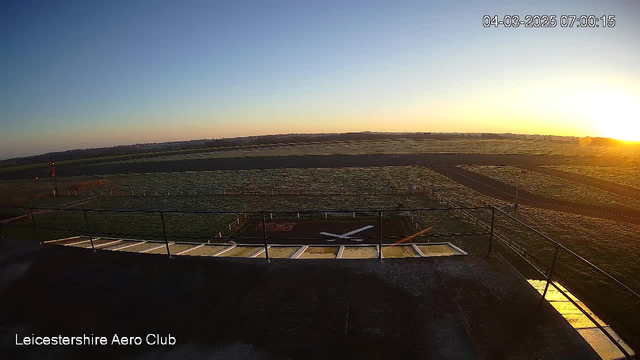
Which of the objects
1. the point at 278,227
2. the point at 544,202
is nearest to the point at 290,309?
the point at 278,227

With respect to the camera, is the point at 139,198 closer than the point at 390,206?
No

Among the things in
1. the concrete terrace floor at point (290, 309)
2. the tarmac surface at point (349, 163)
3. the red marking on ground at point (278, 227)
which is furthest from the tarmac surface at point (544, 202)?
the concrete terrace floor at point (290, 309)

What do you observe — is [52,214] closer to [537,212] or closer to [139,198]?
[139,198]

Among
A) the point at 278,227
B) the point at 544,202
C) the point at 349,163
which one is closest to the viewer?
the point at 278,227

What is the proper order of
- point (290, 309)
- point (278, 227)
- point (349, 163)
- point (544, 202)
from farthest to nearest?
point (349, 163) → point (544, 202) → point (278, 227) → point (290, 309)

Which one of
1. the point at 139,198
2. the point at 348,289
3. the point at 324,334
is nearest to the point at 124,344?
the point at 324,334

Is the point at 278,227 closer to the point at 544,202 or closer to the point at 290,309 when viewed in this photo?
the point at 290,309

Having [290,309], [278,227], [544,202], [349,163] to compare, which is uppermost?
[290,309]
